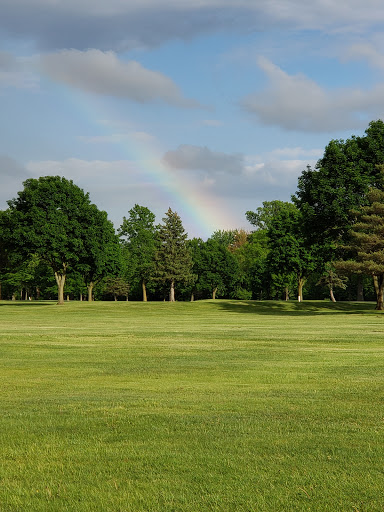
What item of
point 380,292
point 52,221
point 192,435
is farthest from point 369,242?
point 192,435

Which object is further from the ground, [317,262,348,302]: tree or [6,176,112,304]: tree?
[6,176,112,304]: tree

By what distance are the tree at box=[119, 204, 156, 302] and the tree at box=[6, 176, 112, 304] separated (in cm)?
3051

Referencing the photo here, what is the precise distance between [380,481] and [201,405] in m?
3.94

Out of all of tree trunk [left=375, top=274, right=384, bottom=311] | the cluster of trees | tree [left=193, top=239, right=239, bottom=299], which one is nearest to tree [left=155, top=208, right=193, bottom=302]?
the cluster of trees

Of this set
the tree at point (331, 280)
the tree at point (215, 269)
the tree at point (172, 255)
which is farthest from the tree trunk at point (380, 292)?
the tree at point (215, 269)

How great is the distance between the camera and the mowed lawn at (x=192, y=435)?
5.47 metres

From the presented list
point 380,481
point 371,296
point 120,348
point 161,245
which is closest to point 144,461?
point 380,481

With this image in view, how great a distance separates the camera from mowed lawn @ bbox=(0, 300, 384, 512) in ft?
18.0

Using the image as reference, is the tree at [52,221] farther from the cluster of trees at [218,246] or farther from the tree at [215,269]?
the tree at [215,269]

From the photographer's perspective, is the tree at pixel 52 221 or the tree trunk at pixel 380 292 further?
the tree at pixel 52 221

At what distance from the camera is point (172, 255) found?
9119 centimetres

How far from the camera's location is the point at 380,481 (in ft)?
18.9

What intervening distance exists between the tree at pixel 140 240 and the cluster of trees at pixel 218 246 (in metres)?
0.21

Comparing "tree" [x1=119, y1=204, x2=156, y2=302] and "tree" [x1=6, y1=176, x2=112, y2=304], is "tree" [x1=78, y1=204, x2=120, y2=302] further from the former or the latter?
"tree" [x1=119, y1=204, x2=156, y2=302]
